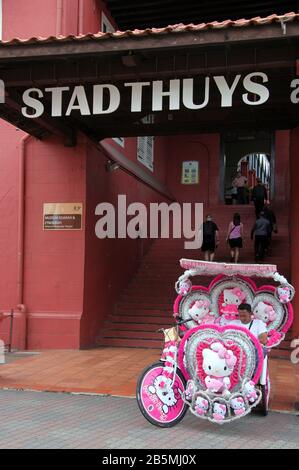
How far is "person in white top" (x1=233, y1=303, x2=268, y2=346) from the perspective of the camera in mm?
5523

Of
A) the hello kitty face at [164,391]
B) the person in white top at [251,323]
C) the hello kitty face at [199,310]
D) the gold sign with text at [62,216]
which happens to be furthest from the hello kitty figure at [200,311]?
the gold sign with text at [62,216]

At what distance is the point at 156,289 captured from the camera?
12211mm

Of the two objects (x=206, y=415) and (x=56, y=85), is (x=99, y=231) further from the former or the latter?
(x=206, y=415)

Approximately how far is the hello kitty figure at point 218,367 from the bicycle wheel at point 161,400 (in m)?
0.33

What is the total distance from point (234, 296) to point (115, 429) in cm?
190

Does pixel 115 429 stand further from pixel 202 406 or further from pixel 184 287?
pixel 184 287

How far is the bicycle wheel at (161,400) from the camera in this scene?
17.1 ft

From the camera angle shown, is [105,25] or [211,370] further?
[105,25]

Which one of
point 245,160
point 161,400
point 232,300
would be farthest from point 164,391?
point 245,160

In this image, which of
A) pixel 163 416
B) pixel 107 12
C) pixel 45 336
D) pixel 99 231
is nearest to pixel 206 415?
pixel 163 416

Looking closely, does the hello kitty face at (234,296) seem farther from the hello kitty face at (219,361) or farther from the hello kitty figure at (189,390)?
the hello kitty figure at (189,390)

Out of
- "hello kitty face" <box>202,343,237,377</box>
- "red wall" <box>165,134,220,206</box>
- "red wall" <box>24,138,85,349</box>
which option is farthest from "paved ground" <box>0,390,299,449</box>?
"red wall" <box>165,134,220,206</box>

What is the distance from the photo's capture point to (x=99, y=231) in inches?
413

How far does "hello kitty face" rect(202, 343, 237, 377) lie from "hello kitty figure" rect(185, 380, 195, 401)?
0.20 m
